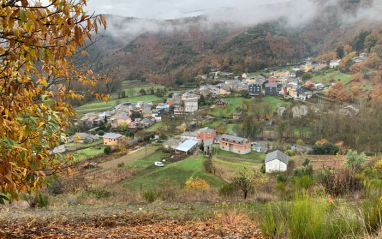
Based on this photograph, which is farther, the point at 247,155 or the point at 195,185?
the point at 247,155

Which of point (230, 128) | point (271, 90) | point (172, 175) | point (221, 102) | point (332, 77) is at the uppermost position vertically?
point (332, 77)

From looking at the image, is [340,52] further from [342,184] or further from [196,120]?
[342,184]

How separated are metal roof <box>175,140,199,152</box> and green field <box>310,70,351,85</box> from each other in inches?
1188

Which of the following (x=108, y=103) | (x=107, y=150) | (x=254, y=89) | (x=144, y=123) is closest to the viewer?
(x=107, y=150)

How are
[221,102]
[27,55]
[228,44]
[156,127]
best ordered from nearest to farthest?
[27,55]
[156,127]
[221,102]
[228,44]

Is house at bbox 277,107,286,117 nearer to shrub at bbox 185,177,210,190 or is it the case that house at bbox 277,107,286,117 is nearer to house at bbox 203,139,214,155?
house at bbox 203,139,214,155

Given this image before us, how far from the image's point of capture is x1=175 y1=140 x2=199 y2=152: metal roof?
28142 millimetres

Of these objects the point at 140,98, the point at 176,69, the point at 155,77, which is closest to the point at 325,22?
the point at 176,69

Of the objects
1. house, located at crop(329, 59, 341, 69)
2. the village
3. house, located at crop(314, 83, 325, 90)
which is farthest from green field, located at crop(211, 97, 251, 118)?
house, located at crop(329, 59, 341, 69)

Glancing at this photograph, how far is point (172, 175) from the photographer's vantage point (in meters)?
20.4

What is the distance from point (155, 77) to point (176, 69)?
310 inches

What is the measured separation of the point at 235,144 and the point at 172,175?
→ 9.77m

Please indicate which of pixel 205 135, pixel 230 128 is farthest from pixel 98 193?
pixel 230 128

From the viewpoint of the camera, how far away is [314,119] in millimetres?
31750
